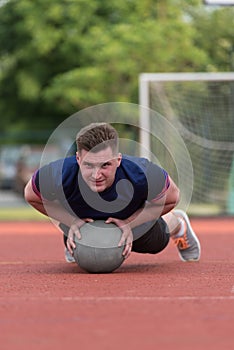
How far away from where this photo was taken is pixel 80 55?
31.8 meters

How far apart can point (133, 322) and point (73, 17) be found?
967 inches

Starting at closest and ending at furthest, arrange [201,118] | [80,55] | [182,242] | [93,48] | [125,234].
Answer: [125,234] < [182,242] < [201,118] < [93,48] < [80,55]

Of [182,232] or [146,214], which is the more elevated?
[146,214]

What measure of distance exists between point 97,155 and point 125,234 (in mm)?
869

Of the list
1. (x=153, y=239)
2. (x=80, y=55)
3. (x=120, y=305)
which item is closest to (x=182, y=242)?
(x=153, y=239)

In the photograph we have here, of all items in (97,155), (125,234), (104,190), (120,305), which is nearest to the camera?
(120,305)

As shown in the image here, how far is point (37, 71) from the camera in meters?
33.8

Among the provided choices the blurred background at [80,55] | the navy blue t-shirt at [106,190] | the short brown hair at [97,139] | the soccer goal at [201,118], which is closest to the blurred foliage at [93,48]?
the blurred background at [80,55]

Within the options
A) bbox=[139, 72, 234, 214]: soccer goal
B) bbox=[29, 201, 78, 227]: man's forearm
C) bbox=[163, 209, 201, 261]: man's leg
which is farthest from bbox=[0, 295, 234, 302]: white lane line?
bbox=[139, 72, 234, 214]: soccer goal

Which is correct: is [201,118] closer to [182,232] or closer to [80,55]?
[80,55]

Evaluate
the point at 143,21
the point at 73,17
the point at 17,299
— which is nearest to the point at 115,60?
the point at 143,21

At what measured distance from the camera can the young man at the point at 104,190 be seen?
346 inches

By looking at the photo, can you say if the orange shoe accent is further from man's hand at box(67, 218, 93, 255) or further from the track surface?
man's hand at box(67, 218, 93, 255)

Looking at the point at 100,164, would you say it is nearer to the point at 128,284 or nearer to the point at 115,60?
the point at 128,284
